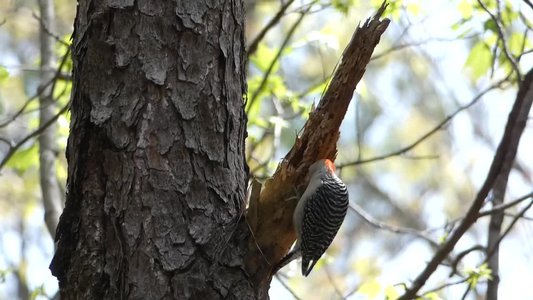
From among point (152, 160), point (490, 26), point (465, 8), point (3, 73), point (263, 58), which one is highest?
point (465, 8)

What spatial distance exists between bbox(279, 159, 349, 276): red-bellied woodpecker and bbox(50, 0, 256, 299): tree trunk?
15.0 inches

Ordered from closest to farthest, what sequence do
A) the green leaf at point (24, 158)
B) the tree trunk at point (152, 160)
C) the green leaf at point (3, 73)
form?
the tree trunk at point (152, 160) < the green leaf at point (3, 73) < the green leaf at point (24, 158)

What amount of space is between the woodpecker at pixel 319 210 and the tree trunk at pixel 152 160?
15.2 inches

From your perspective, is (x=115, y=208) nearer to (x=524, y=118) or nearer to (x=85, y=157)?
(x=85, y=157)

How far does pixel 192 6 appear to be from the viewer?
2.47 meters

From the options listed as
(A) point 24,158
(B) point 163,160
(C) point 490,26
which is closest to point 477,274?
(C) point 490,26

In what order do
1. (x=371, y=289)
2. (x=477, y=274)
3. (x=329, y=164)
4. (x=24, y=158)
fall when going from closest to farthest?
(x=329, y=164), (x=477, y=274), (x=371, y=289), (x=24, y=158)

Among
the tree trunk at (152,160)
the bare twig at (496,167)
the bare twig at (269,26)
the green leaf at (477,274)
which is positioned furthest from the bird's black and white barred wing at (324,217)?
the bare twig at (269,26)

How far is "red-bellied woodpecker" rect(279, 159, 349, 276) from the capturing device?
2779mm

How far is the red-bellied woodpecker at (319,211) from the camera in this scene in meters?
2.78

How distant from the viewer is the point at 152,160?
2.34 m

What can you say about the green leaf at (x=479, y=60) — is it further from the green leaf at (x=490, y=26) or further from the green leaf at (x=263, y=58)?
the green leaf at (x=263, y=58)

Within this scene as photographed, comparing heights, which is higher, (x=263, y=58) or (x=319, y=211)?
(x=263, y=58)

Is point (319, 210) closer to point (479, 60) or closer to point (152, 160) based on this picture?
point (152, 160)
